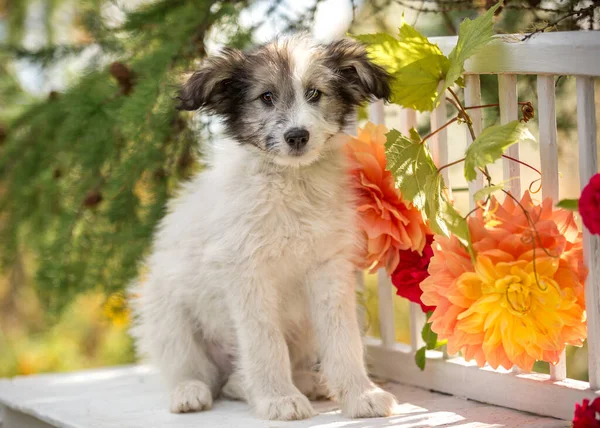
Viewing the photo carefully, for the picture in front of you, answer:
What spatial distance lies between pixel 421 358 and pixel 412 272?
0.86 feet

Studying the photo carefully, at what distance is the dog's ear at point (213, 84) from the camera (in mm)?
1979

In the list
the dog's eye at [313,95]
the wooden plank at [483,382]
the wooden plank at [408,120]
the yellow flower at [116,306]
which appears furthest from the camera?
the yellow flower at [116,306]

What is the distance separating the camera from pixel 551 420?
6.22ft

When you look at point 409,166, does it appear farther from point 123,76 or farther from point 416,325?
point 123,76

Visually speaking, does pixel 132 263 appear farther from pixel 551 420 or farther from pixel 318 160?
pixel 551 420

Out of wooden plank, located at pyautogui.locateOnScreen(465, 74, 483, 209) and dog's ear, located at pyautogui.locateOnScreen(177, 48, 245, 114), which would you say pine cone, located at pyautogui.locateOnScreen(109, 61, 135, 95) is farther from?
wooden plank, located at pyautogui.locateOnScreen(465, 74, 483, 209)

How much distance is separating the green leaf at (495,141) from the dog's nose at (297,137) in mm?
391

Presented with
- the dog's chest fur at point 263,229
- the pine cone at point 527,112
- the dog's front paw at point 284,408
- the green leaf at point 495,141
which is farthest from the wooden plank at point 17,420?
the pine cone at point 527,112

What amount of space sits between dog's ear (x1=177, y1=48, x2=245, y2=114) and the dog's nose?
0.23 metres

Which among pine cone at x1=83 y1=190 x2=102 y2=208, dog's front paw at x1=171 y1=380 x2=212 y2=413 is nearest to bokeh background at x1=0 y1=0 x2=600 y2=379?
pine cone at x1=83 y1=190 x2=102 y2=208

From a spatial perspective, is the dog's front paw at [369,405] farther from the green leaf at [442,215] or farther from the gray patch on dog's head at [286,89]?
the gray patch on dog's head at [286,89]

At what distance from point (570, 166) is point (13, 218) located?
2.09 m

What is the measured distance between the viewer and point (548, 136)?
5.94 feet

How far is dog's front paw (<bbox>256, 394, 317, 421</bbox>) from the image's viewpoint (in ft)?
6.34
